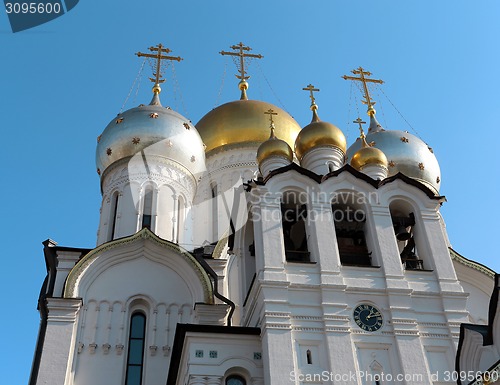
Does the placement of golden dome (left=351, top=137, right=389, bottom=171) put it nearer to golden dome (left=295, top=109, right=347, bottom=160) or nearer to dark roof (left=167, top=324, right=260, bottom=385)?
golden dome (left=295, top=109, right=347, bottom=160)

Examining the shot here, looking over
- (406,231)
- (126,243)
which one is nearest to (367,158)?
(406,231)

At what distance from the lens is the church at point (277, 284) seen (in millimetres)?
10055

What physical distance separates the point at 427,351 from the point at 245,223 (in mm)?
4316

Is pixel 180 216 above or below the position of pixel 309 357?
above

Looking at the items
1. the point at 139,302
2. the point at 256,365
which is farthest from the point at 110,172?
the point at 256,365

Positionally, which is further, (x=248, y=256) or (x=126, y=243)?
(x=126, y=243)

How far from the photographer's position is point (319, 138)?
1377 cm

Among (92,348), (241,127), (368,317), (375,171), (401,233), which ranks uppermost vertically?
A: (241,127)

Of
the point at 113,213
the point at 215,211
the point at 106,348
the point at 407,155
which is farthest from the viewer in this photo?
the point at 215,211

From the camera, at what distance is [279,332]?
999 cm

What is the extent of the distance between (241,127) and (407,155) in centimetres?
515

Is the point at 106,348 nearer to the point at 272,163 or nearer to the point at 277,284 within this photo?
the point at 277,284

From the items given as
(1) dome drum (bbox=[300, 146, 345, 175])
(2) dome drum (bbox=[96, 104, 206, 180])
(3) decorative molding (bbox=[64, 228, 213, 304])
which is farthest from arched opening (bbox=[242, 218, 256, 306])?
(2) dome drum (bbox=[96, 104, 206, 180])

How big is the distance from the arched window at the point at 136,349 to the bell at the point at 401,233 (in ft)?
16.7
